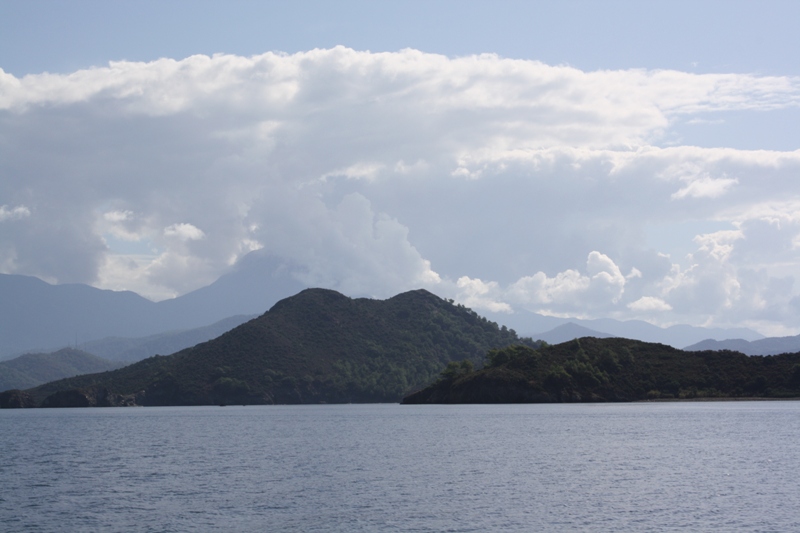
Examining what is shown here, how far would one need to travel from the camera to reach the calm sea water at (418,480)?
5344cm

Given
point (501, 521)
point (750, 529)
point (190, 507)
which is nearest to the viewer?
point (750, 529)

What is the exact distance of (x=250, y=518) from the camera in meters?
54.2

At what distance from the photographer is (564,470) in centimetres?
7750

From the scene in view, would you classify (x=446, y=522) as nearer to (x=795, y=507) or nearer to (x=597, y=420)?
(x=795, y=507)

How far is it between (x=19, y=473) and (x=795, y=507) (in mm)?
69226

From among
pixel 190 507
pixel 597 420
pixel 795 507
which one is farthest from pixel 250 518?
pixel 597 420

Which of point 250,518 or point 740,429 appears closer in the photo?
point 250,518

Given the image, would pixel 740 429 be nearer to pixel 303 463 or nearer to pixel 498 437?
pixel 498 437

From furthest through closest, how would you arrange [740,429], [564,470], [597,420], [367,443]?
[597,420] < [740,429] < [367,443] < [564,470]

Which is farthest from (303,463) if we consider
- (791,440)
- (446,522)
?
(791,440)

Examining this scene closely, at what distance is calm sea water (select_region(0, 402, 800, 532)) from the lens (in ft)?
175

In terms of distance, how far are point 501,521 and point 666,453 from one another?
44.0 m

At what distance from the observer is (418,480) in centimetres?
7088

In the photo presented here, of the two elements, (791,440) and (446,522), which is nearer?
(446,522)
